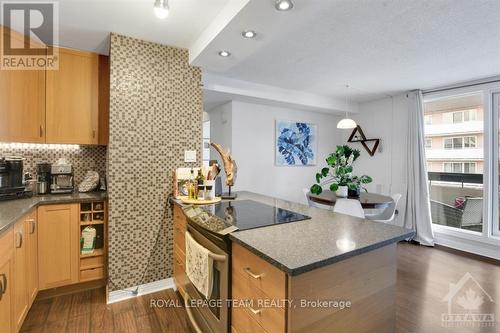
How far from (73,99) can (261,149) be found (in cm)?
268


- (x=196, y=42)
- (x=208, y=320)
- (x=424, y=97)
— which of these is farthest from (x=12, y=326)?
(x=424, y=97)

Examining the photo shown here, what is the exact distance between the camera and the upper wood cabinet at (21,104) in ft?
6.84

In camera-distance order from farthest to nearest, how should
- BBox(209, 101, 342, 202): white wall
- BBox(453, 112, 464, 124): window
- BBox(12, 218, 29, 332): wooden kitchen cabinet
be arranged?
BBox(209, 101, 342, 202): white wall
BBox(453, 112, 464, 124): window
BBox(12, 218, 29, 332): wooden kitchen cabinet

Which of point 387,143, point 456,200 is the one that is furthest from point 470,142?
point 387,143

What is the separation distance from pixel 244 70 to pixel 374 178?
3150 mm

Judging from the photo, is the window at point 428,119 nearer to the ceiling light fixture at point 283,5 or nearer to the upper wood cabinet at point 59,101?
the ceiling light fixture at point 283,5

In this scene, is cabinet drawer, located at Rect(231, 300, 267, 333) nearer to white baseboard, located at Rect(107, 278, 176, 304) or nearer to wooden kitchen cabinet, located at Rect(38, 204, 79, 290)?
white baseboard, located at Rect(107, 278, 176, 304)

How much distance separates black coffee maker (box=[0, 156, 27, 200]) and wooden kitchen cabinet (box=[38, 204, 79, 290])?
268 millimetres

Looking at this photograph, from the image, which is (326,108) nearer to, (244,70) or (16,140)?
(244,70)

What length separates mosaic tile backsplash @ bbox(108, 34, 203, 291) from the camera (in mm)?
2268

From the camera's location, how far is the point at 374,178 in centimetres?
461

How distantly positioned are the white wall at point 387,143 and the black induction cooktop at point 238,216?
3010 millimetres

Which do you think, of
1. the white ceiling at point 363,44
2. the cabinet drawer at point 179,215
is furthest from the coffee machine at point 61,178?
the white ceiling at point 363,44

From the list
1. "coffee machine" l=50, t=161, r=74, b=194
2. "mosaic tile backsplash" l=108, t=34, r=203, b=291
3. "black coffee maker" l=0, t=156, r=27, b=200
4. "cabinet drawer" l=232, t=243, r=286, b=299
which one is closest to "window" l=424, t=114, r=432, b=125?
"mosaic tile backsplash" l=108, t=34, r=203, b=291
